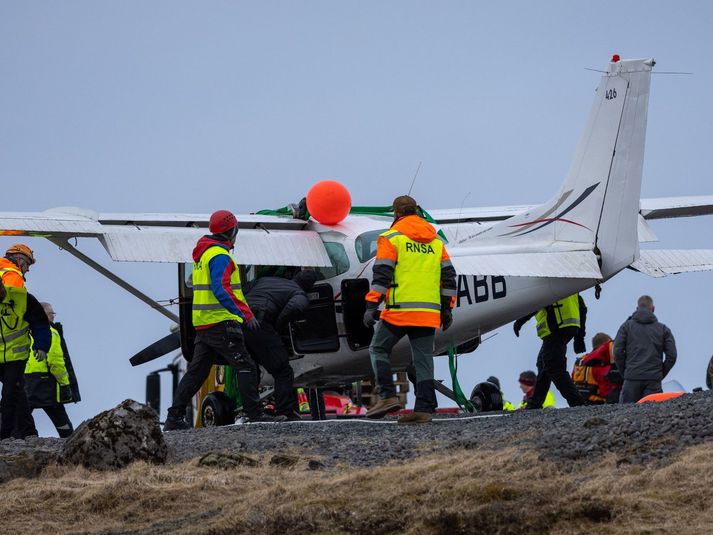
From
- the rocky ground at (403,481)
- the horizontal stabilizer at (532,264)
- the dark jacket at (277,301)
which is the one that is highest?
the horizontal stabilizer at (532,264)

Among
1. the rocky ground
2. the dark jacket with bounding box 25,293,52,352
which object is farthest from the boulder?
the dark jacket with bounding box 25,293,52,352

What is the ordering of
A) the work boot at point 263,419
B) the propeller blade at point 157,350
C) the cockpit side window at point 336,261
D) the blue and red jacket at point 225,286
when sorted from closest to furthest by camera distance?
the blue and red jacket at point 225,286 < the work boot at point 263,419 < the cockpit side window at point 336,261 < the propeller blade at point 157,350

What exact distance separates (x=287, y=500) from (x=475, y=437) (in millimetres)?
2441

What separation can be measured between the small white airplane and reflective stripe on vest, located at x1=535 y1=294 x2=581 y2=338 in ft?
1.74

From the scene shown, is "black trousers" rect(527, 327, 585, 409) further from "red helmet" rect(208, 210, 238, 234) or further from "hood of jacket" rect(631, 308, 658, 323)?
"red helmet" rect(208, 210, 238, 234)

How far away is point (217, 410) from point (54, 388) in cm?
200

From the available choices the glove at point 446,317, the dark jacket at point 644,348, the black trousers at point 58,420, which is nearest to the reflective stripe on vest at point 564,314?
the dark jacket at point 644,348

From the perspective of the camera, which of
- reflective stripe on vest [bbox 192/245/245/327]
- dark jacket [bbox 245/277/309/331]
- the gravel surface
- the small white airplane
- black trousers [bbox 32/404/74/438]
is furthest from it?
black trousers [bbox 32/404/74/438]

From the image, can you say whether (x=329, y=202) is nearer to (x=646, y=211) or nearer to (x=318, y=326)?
(x=318, y=326)

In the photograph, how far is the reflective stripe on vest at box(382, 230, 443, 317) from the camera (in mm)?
11805

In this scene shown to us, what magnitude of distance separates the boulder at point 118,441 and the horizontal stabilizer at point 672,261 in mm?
6608

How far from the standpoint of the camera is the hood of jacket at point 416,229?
470 inches

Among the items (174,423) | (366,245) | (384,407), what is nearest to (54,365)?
(174,423)

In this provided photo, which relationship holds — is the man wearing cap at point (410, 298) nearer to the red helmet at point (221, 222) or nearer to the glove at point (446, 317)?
the glove at point (446, 317)
